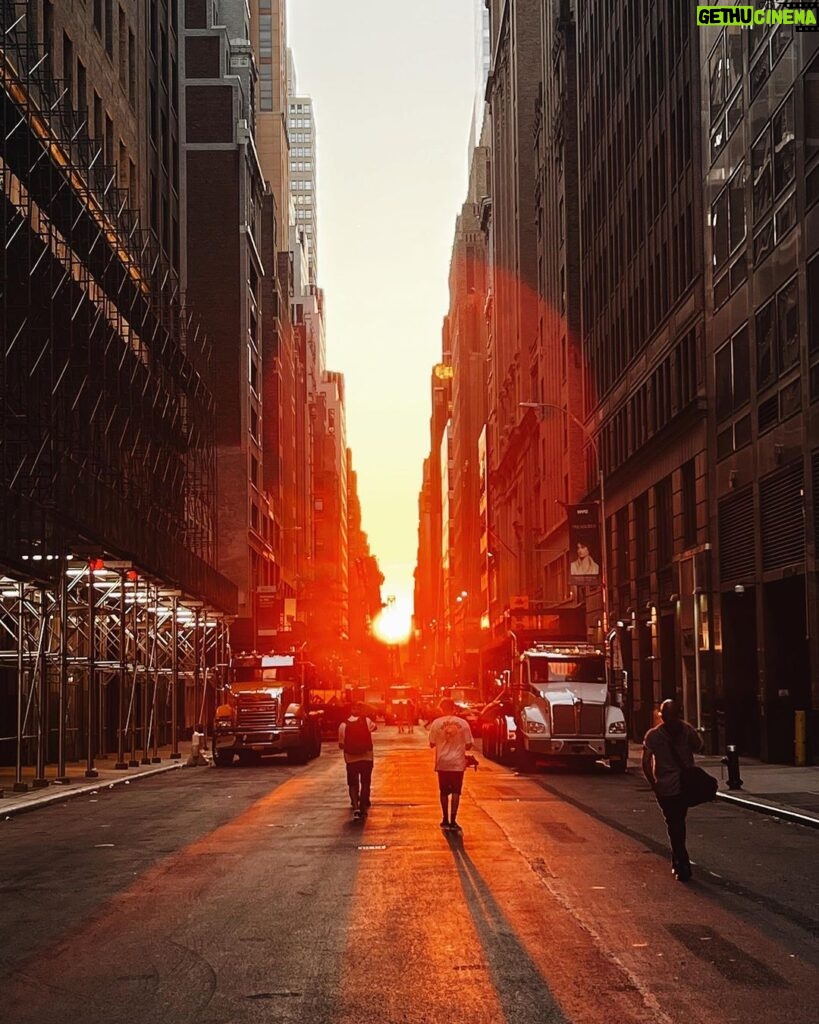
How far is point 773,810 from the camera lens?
23.2m

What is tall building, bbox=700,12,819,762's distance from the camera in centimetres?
3322

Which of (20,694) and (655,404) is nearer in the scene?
(20,694)

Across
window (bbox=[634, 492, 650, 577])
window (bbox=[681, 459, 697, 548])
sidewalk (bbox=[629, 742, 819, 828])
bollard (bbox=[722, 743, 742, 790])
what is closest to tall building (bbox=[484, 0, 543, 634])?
window (bbox=[634, 492, 650, 577])

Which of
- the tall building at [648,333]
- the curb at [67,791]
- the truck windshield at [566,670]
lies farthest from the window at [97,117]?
the truck windshield at [566,670]

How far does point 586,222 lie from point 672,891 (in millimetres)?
58008

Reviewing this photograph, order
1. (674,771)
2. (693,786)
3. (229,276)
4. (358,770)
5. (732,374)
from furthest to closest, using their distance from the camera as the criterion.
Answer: (229,276), (732,374), (358,770), (674,771), (693,786)

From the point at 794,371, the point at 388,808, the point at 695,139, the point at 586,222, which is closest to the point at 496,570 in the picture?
the point at 586,222

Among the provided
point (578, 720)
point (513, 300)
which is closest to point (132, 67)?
point (578, 720)

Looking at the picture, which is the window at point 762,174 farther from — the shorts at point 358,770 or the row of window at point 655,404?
the shorts at point 358,770

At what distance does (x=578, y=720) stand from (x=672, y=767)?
2075 cm

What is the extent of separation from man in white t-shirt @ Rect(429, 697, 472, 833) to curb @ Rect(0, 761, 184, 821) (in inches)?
336

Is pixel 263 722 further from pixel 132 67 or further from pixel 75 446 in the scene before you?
pixel 132 67

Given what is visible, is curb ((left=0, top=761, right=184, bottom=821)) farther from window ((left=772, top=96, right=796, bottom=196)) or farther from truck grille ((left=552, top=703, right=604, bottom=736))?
window ((left=772, top=96, right=796, bottom=196))

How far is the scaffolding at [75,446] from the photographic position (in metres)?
34.1
